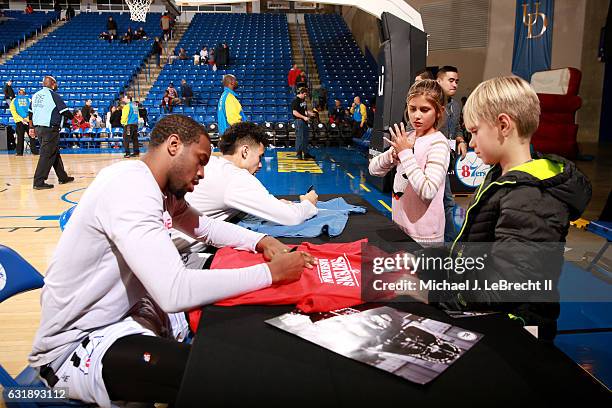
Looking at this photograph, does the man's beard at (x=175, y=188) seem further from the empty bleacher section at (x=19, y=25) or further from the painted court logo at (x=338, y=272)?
the empty bleacher section at (x=19, y=25)

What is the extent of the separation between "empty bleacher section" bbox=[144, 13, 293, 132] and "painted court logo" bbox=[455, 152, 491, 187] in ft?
29.2

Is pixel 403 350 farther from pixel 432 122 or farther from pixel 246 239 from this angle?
pixel 432 122

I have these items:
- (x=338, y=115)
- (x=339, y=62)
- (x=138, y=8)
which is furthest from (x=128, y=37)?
(x=338, y=115)

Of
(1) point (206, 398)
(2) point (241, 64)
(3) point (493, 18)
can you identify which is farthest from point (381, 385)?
(2) point (241, 64)

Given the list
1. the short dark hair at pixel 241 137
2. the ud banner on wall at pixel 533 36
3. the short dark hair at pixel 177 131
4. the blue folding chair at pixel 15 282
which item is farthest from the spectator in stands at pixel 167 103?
the short dark hair at pixel 177 131

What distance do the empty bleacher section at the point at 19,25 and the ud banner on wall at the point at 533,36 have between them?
19074 millimetres

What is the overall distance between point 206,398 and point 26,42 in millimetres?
23335

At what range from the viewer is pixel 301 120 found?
9.84 m

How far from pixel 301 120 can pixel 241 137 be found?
289 inches

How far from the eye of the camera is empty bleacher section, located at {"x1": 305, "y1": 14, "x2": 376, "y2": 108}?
52.7ft

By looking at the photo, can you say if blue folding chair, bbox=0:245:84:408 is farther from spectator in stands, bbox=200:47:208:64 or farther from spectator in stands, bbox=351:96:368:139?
spectator in stands, bbox=200:47:208:64

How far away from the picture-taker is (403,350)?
1049mm

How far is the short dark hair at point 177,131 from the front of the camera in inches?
58.4

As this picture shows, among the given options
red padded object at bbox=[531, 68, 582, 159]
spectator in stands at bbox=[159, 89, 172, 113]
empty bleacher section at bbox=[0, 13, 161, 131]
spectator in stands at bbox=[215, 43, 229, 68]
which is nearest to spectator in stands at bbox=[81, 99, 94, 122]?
empty bleacher section at bbox=[0, 13, 161, 131]
